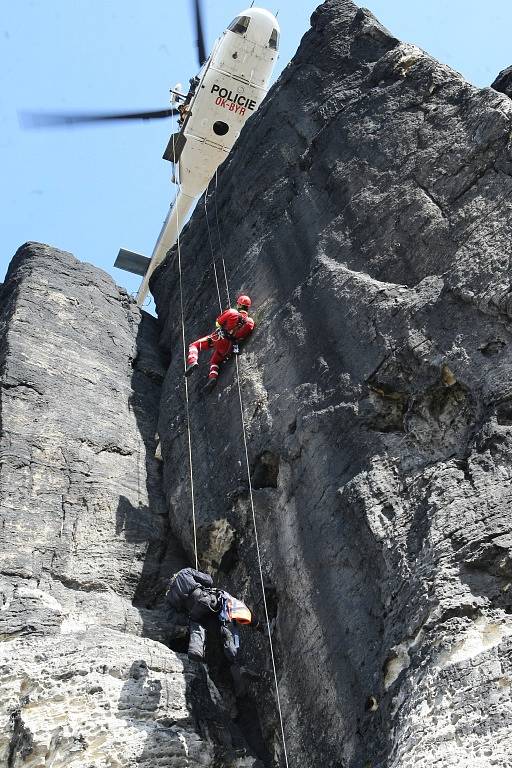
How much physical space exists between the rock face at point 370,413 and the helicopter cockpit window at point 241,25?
43.0 feet

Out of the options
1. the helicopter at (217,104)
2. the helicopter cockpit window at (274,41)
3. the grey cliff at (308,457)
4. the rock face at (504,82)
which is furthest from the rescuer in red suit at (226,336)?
the helicopter cockpit window at (274,41)

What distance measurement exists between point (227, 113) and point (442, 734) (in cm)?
2193

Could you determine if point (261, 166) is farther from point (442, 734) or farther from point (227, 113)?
point (227, 113)

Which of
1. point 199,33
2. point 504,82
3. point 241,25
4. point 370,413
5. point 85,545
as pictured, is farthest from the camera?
point 199,33

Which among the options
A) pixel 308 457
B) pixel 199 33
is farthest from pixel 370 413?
pixel 199 33

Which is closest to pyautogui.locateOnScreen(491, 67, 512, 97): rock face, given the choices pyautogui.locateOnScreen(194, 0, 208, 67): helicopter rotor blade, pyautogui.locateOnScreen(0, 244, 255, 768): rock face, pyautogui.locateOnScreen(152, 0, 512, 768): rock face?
pyautogui.locateOnScreen(152, 0, 512, 768): rock face

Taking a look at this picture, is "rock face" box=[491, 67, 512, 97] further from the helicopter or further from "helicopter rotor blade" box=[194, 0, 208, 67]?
"helicopter rotor blade" box=[194, 0, 208, 67]

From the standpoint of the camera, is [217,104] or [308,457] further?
[217,104]

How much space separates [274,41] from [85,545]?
19.8 meters

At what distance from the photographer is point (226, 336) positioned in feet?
42.9

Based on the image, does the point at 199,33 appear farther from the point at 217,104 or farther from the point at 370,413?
the point at 370,413

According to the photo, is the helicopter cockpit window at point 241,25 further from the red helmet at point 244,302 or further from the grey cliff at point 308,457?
the red helmet at point 244,302

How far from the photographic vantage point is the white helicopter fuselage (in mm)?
26500

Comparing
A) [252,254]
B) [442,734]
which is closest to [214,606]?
[442,734]
